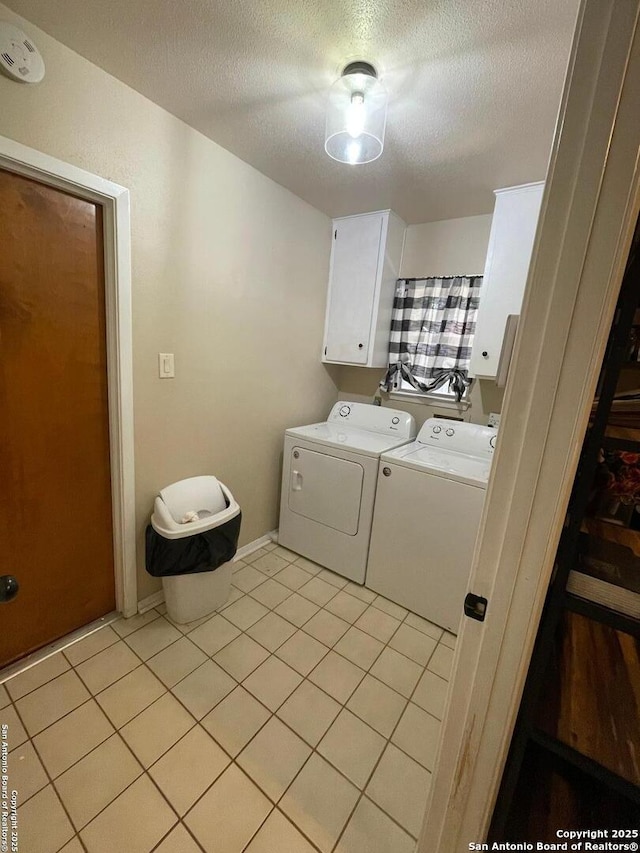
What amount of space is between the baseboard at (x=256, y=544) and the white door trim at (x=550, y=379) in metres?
1.90

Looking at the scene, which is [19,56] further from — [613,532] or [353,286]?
[613,532]

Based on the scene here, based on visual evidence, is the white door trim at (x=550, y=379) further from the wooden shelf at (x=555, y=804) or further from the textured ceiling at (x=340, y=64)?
the textured ceiling at (x=340, y=64)

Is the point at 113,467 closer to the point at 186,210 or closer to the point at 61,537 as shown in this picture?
the point at 61,537

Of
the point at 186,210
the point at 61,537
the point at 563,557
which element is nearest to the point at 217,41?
the point at 186,210

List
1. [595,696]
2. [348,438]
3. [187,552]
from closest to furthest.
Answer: [595,696] → [187,552] → [348,438]

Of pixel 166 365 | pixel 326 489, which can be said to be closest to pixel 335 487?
pixel 326 489

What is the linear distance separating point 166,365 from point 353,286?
1531mm

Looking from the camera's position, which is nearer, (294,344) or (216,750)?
(216,750)

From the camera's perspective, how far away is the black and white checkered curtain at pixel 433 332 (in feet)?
8.09

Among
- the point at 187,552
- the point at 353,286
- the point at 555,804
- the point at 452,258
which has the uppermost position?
the point at 452,258

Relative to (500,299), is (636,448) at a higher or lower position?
lower

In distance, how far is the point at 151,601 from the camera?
2.01m

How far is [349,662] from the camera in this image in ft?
5.67

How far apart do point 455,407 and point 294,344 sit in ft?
4.21
